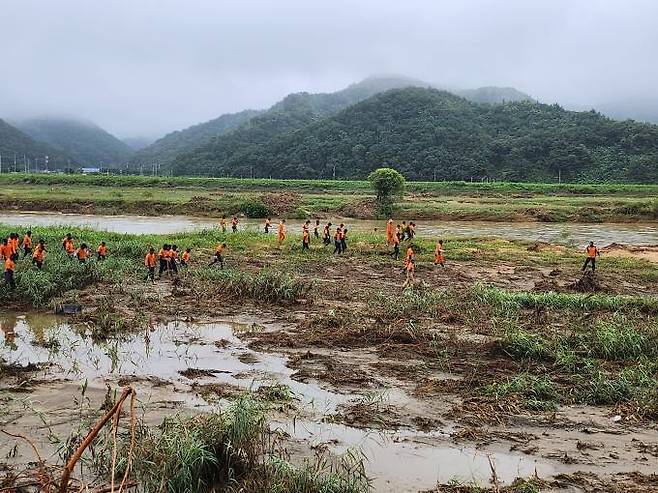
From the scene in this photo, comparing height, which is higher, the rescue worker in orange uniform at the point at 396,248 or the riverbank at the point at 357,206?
A: the riverbank at the point at 357,206

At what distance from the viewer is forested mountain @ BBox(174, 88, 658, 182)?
277 ft

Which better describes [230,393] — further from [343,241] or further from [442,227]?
[442,227]

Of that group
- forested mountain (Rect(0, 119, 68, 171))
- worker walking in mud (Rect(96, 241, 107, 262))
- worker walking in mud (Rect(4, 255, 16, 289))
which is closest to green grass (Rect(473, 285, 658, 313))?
worker walking in mud (Rect(4, 255, 16, 289))

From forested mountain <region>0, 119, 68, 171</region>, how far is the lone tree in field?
105m

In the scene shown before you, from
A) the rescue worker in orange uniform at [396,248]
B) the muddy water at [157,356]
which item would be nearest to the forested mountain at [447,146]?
the rescue worker in orange uniform at [396,248]

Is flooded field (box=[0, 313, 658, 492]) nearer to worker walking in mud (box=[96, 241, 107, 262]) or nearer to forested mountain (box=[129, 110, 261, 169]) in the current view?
worker walking in mud (box=[96, 241, 107, 262])

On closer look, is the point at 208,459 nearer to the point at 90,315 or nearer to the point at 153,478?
the point at 153,478

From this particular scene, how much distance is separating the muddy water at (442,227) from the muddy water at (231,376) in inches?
840

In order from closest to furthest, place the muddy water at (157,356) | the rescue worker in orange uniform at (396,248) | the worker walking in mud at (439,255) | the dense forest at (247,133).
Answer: the muddy water at (157,356), the worker walking in mud at (439,255), the rescue worker in orange uniform at (396,248), the dense forest at (247,133)

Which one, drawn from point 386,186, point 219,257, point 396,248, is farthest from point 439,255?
point 386,186

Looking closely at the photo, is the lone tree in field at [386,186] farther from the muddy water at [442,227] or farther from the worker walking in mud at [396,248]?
the worker walking in mud at [396,248]

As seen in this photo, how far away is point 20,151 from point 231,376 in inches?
5860

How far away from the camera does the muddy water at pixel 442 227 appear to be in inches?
1355

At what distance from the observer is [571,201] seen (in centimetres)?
5325
